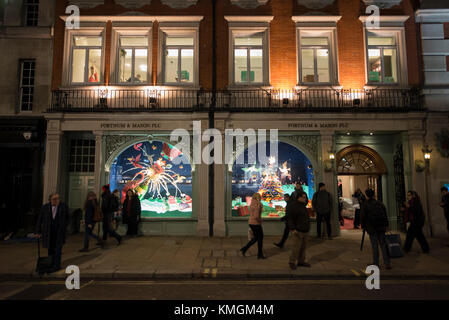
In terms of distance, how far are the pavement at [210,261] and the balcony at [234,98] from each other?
534cm

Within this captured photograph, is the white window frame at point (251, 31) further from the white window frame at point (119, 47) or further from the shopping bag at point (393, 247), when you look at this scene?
the shopping bag at point (393, 247)

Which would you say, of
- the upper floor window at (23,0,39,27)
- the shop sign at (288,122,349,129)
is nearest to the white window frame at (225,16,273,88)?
the shop sign at (288,122,349,129)

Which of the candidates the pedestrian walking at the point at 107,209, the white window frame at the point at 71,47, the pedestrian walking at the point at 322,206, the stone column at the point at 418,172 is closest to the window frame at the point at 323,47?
the stone column at the point at 418,172

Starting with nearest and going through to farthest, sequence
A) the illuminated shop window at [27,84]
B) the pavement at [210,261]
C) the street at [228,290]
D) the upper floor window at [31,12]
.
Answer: the street at [228,290] < the pavement at [210,261] < the illuminated shop window at [27,84] < the upper floor window at [31,12]

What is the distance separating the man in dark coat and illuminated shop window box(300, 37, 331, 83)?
10.1 metres

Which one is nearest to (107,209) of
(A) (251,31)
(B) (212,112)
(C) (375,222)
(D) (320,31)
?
(B) (212,112)

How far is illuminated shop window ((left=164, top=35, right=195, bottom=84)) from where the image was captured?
40.4 feet

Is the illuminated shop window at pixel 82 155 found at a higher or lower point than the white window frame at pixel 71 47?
lower

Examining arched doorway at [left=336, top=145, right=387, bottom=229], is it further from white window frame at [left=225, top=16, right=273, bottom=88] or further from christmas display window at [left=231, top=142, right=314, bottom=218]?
white window frame at [left=225, top=16, right=273, bottom=88]

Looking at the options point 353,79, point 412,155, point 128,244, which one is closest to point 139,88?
point 128,244

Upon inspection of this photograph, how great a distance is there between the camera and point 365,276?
6.66 meters

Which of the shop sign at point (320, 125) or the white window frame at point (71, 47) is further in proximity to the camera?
the white window frame at point (71, 47)

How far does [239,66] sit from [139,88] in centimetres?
432

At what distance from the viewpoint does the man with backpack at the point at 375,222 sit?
6996 mm
